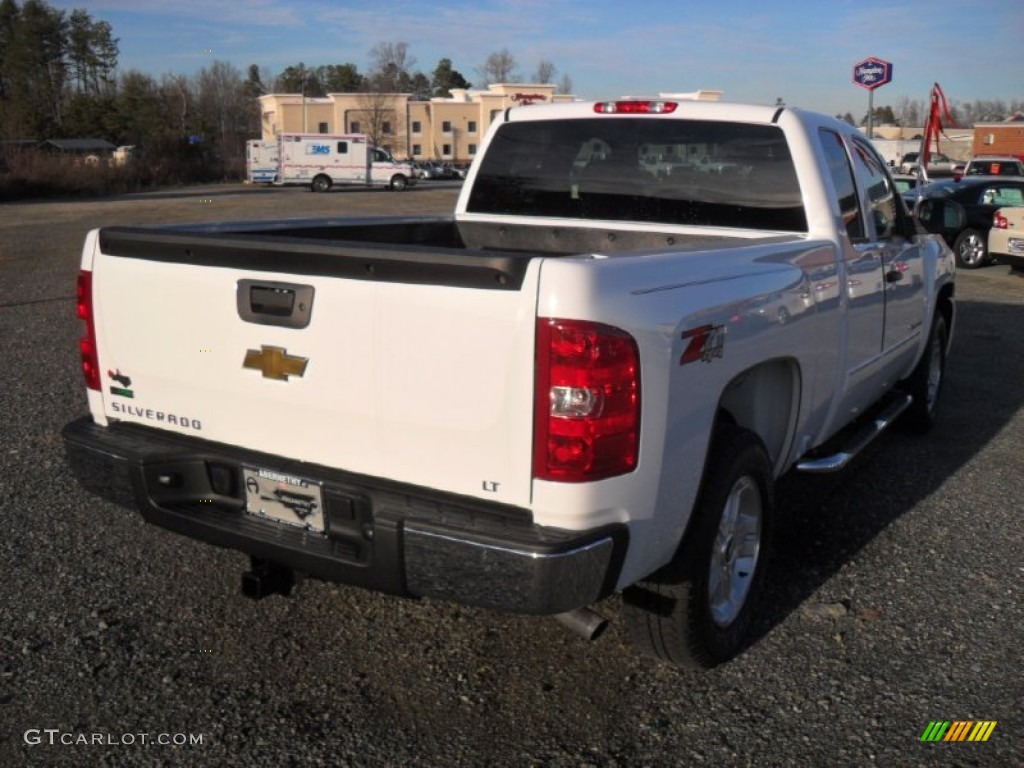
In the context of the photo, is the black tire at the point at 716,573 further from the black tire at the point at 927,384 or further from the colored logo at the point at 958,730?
the black tire at the point at 927,384

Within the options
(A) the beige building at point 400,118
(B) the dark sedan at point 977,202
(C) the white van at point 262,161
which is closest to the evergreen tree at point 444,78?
(A) the beige building at point 400,118

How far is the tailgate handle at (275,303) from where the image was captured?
2961mm

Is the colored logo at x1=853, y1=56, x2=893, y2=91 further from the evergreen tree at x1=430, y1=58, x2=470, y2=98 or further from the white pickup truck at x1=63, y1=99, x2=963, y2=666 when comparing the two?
the evergreen tree at x1=430, y1=58, x2=470, y2=98

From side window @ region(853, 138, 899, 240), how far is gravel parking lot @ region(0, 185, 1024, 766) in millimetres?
1463

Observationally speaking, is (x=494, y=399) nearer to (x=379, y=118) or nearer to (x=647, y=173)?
(x=647, y=173)

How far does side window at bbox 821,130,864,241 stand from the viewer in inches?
177

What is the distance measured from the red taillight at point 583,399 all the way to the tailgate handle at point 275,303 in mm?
796

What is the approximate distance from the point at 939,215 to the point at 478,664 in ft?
13.0

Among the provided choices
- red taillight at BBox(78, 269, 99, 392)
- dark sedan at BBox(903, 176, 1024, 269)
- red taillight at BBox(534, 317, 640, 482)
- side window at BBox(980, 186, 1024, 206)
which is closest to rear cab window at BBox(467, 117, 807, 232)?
red taillight at BBox(534, 317, 640, 482)

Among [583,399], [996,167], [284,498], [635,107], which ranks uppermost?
[635,107]

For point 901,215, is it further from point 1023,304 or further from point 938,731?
point 1023,304

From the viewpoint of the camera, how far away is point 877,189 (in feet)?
16.9

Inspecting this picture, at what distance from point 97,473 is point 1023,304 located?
490 inches

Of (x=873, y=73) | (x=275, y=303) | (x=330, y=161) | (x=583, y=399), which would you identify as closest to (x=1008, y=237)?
(x=873, y=73)
